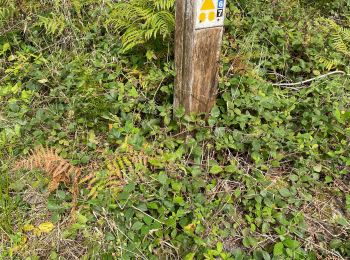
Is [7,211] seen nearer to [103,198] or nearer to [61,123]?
[103,198]

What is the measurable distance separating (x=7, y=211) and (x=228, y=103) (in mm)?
1559

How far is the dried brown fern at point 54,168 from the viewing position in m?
2.17

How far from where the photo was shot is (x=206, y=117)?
240 cm

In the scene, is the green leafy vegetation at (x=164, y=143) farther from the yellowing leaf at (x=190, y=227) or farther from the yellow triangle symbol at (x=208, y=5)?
the yellow triangle symbol at (x=208, y=5)

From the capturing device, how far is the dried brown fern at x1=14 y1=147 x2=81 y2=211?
217cm

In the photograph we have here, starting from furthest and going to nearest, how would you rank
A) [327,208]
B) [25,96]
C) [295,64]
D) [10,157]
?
[295,64]
[25,96]
[10,157]
[327,208]

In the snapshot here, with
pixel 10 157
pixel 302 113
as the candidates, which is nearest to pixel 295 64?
pixel 302 113

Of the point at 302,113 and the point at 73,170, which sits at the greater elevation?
the point at 302,113

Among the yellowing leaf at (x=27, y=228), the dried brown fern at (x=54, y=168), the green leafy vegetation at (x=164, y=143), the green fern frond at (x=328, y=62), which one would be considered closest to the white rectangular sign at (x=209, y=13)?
the green leafy vegetation at (x=164, y=143)

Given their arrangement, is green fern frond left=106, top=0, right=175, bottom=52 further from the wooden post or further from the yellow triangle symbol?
the yellow triangle symbol

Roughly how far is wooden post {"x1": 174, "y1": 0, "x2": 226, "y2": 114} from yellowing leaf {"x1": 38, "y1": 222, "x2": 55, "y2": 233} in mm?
1084

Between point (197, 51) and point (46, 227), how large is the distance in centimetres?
136

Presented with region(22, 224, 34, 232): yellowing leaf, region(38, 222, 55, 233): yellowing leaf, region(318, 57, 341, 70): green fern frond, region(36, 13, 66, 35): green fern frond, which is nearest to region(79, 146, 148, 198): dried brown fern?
region(38, 222, 55, 233): yellowing leaf

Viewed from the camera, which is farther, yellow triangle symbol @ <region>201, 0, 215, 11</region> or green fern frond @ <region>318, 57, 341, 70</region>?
green fern frond @ <region>318, 57, 341, 70</region>
